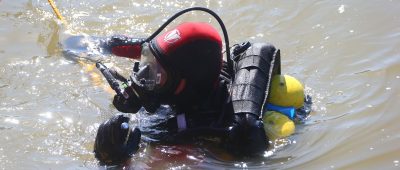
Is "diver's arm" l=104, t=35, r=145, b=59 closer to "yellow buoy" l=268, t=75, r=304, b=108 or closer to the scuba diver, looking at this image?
the scuba diver

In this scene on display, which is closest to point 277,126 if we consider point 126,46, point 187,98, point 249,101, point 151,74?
point 249,101

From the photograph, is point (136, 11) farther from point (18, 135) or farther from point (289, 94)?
point (289, 94)

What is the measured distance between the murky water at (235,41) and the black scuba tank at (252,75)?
336mm

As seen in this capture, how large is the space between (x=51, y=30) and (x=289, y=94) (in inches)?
134

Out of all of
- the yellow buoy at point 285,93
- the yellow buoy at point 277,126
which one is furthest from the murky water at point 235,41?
the yellow buoy at point 285,93

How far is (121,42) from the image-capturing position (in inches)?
163

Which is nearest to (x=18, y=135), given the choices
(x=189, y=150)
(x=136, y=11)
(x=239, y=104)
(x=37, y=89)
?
(x=37, y=89)

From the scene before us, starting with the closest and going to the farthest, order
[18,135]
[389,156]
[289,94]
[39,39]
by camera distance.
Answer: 1. [389,156]
2. [289,94]
3. [18,135]
4. [39,39]

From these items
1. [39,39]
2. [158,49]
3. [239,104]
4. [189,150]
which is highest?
[158,49]

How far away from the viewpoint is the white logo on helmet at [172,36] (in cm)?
312

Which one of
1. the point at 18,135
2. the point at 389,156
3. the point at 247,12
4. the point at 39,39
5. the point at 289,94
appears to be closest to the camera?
the point at 389,156

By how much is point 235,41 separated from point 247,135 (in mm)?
2821

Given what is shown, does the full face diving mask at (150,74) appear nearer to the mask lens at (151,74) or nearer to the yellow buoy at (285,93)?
the mask lens at (151,74)

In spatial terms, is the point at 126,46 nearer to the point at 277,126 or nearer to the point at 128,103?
the point at 128,103
